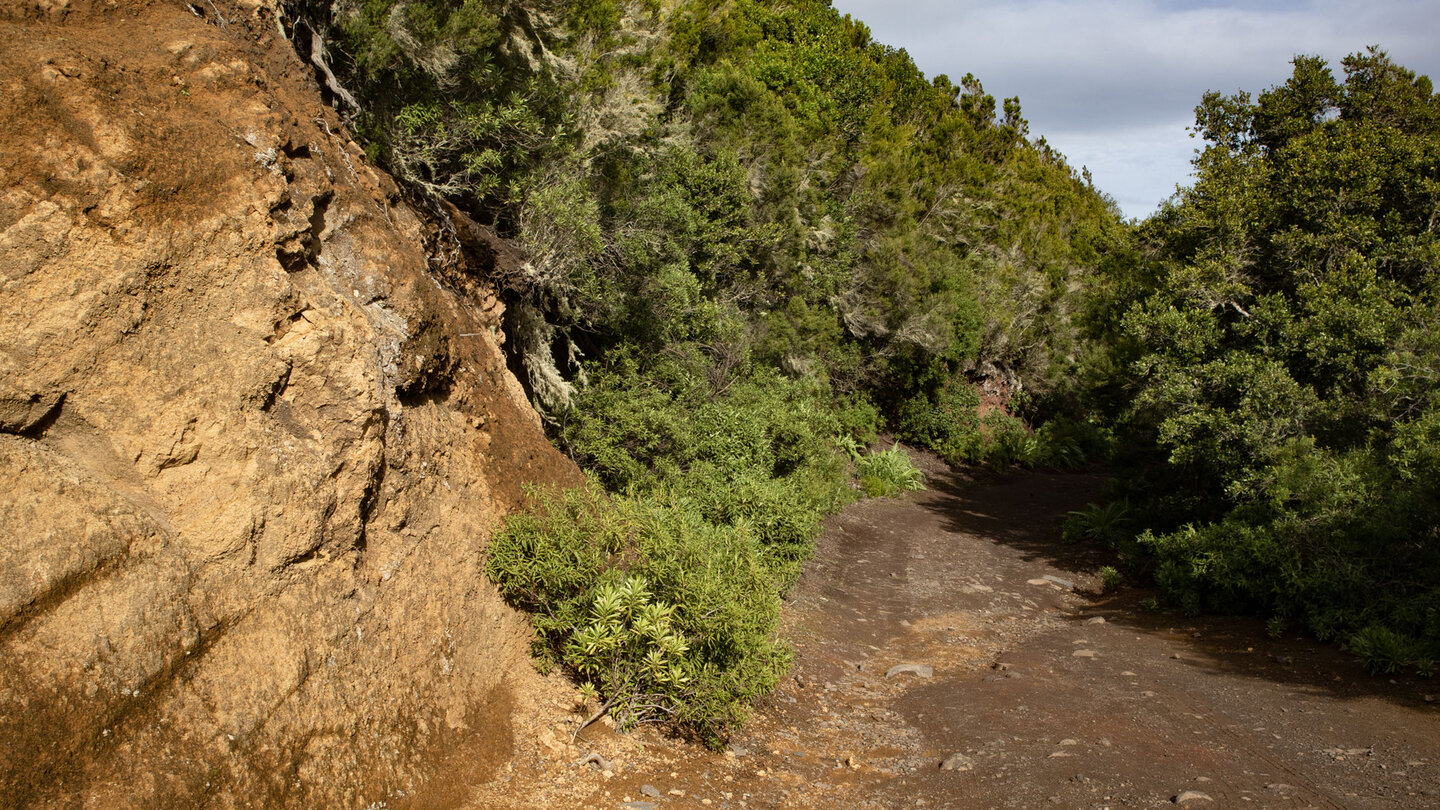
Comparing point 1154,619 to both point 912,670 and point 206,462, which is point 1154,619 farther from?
point 206,462

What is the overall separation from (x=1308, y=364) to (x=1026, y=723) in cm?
717

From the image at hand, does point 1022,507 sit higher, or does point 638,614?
point 638,614

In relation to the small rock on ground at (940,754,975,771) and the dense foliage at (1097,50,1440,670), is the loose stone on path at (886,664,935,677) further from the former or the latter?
the dense foliage at (1097,50,1440,670)

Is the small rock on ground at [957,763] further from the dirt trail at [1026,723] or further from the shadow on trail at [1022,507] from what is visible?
the shadow on trail at [1022,507]

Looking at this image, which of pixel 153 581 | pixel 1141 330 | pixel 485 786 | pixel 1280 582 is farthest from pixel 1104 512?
pixel 153 581

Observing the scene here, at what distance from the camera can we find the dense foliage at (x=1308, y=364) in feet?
30.0

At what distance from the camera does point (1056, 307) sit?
98.2 ft

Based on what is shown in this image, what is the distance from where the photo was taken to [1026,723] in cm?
702

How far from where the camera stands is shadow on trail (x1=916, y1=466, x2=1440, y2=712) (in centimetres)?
803

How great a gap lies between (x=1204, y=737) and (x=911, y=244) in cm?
1648

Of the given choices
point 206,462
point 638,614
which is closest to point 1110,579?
point 638,614

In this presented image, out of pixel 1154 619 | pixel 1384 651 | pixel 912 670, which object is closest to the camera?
pixel 1384 651

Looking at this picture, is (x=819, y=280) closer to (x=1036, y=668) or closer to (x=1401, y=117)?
(x=1401, y=117)

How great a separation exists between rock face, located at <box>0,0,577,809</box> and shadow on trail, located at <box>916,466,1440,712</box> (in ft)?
25.2
